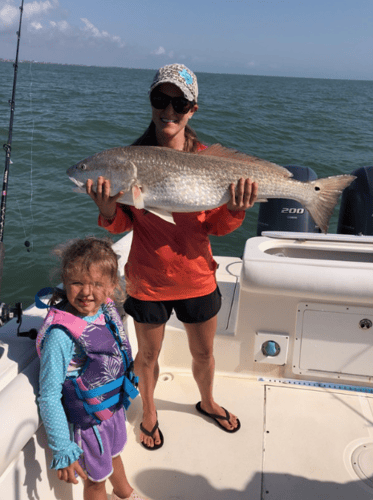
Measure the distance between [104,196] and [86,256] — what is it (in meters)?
0.33

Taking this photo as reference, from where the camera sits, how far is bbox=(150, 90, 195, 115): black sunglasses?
2107mm

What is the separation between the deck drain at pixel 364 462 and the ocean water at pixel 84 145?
208 centimetres

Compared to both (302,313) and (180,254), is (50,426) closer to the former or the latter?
(180,254)

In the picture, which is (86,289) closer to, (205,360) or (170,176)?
(170,176)

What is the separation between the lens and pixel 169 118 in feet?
7.04

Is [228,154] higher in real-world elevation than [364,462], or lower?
higher

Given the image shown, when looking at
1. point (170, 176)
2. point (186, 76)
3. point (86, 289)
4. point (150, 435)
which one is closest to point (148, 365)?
point (150, 435)

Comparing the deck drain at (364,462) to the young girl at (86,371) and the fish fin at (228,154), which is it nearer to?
the young girl at (86,371)

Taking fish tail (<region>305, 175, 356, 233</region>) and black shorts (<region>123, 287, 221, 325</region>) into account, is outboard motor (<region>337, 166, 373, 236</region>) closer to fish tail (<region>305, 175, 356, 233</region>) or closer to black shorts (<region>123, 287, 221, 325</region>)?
fish tail (<region>305, 175, 356, 233</region>)

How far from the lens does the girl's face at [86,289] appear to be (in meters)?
1.91

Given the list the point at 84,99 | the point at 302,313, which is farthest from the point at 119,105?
the point at 302,313

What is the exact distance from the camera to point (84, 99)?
22.2 m

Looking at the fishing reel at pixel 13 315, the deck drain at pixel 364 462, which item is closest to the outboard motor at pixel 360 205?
the deck drain at pixel 364 462

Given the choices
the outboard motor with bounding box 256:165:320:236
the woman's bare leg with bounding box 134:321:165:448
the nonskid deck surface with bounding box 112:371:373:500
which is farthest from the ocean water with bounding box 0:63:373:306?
the outboard motor with bounding box 256:165:320:236
